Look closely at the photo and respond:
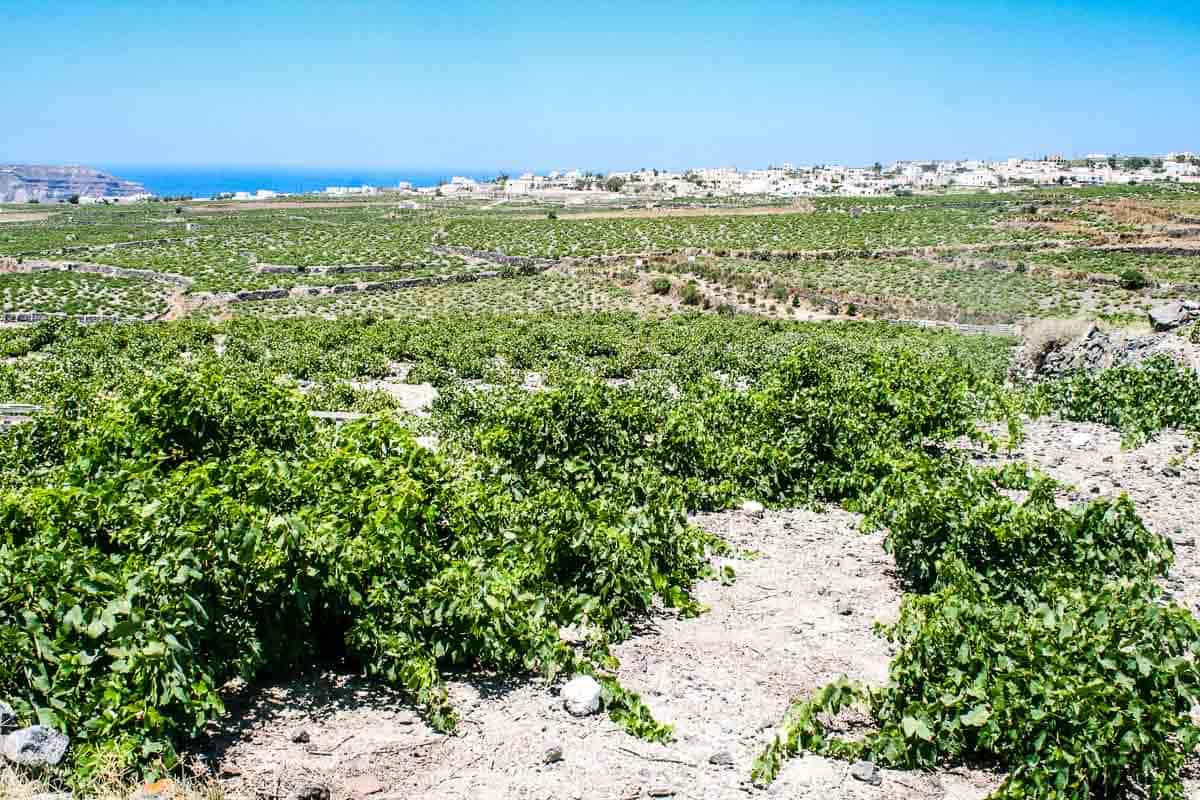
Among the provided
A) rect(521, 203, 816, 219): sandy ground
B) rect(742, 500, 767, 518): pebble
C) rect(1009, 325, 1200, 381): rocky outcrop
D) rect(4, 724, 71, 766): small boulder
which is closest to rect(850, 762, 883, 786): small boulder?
rect(4, 724, 71, 766): small boulder

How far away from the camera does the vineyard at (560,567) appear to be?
14.8ft

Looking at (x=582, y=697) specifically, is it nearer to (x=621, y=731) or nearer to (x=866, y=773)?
(x=621, y=731)

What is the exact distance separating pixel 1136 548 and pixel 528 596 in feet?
15.6

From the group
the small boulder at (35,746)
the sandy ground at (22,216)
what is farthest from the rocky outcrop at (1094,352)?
the sandy ground at (22,216)

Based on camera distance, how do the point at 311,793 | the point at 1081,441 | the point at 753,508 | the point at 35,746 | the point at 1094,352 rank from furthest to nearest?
the point at 1094,352
the point at 1081,441
the point at 753,508
the point at 311,793
the point at 35,746

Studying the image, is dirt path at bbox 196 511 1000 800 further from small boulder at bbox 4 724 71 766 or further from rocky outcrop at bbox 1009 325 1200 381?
rocky outcrop at bbox 1009 325 1200 381

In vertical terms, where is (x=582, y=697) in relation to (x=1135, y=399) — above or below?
below

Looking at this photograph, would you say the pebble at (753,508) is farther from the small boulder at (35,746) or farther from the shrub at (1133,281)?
the shrub at (1133,281)

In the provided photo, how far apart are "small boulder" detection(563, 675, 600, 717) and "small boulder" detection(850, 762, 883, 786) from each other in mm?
1520

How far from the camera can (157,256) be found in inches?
2566

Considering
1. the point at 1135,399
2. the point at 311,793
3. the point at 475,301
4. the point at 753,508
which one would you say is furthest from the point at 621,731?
the point at 475,301

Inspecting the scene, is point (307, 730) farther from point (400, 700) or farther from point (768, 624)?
point (768, 624)

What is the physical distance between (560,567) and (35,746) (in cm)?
364

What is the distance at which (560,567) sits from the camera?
6953 millimetres
